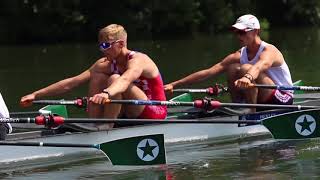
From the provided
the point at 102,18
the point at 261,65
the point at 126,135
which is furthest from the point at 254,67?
the point at 102,18

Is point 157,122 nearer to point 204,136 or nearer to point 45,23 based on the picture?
point 204,136

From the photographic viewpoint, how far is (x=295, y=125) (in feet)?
31.0

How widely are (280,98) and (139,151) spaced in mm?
2720

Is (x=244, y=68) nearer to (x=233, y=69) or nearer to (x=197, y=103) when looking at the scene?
(x=233, y=69)

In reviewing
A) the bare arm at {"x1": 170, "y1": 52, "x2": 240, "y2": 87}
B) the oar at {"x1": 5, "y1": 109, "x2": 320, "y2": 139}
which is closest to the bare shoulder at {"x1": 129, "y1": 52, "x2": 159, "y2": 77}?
the oar at {"x1": 5, "y1": 109, "x2": 320, "y2": 139}

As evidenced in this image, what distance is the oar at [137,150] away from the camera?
821 cm

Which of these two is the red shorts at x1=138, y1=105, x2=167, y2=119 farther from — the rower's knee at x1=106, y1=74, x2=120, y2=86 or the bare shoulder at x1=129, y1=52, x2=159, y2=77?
the rower's knee at x1=106, y1=74, x2=120, y2=86

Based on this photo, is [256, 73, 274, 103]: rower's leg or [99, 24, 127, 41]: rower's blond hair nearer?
[99, 24, 127, 41]: rower's blond hair

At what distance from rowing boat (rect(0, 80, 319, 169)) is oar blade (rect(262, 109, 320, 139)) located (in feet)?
1.43

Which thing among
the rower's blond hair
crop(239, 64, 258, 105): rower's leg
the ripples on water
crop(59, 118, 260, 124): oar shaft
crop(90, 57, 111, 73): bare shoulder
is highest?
the rower's blond hair

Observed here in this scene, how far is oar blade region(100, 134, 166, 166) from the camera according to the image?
8.23 m

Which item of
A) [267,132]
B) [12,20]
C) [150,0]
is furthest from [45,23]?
[267,132]

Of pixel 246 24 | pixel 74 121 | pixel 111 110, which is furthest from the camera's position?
pixel 246 24

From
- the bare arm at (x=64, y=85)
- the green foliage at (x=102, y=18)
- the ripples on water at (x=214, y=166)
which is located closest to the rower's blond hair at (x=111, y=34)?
the bare arm at (x=64, y=85)
